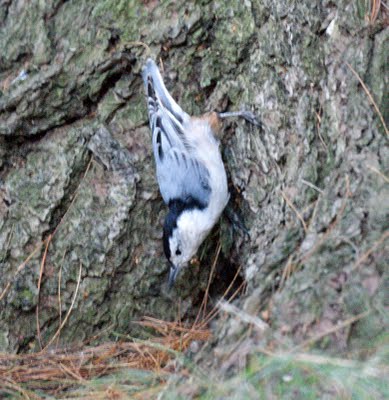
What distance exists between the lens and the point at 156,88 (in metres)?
3.94

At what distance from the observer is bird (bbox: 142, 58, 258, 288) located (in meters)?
3.94

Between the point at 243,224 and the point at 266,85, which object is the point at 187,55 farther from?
the point at 243,224

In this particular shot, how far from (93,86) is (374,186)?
182 centimetres

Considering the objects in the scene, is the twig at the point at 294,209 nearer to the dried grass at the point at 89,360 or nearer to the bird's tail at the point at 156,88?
the dried grass at the point at 89,360

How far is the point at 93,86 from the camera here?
4043 millimetres

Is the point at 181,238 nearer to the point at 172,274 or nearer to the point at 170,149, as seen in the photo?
the point at 172,274

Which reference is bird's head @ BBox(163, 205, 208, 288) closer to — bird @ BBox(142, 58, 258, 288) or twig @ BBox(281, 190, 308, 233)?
bird @ BBox(142, 58, 258, 288)

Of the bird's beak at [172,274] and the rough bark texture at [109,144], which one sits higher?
the rough bark texture at [109,144]

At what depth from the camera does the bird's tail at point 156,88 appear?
12.9 feet

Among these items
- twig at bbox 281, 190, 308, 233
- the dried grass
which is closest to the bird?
the dried grass

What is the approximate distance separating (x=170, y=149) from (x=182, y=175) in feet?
0.53

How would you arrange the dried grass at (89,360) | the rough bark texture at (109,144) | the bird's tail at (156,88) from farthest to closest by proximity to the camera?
the bird's tail at (156,88)
the rough bark texture at (109,144)
the dried grass at (89,360)

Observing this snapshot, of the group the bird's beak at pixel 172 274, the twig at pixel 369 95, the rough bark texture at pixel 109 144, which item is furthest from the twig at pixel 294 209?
the bird's beak at pixel 172 274

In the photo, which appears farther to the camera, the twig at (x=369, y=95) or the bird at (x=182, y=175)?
the bird at (x=182, y=175)
